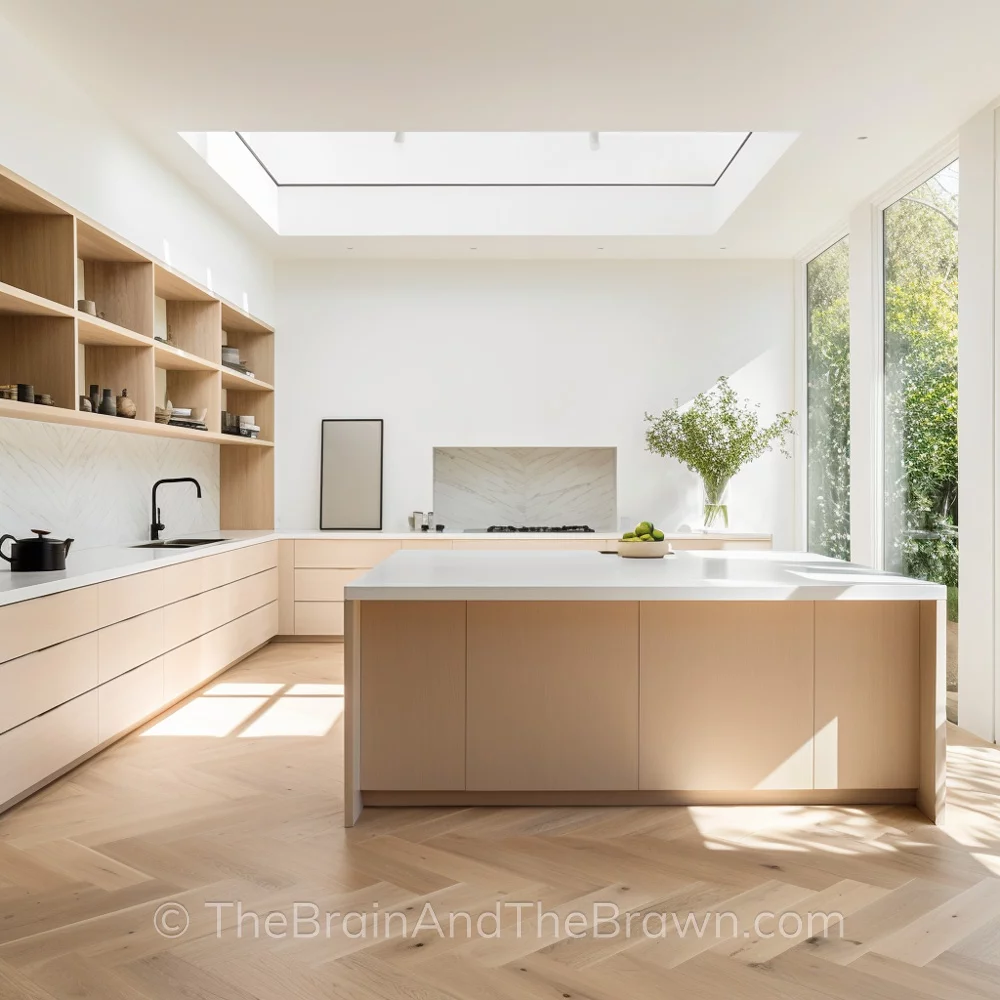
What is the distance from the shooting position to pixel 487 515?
698 cm

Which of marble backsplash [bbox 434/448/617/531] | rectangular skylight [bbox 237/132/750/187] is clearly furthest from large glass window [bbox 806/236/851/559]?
marble backsplash [bbox 434/448/617/531]

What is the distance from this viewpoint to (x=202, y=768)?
11.5ft

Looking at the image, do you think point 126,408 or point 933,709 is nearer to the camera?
point 933,709

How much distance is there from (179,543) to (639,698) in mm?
3204

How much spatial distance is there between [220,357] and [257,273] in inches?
40.8

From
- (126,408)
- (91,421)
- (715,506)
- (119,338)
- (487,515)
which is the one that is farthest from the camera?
(487,515)

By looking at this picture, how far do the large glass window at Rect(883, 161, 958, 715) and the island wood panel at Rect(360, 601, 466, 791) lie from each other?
2529 mm

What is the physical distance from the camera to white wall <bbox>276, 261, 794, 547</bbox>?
6.76m

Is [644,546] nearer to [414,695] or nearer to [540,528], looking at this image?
[414,695]

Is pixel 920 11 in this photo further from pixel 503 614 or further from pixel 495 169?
pixel 495 169

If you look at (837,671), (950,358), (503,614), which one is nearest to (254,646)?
(503,614)

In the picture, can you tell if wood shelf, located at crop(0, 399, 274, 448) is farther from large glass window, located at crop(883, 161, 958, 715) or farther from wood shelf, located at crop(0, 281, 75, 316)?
large glass window, located at crop(883, 161, 958, 715)

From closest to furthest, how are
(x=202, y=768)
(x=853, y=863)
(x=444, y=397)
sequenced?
(x=853, y=863) → (x=202, y=768) → (x=444, y=397)

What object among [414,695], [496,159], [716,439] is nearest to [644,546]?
[414,695]
